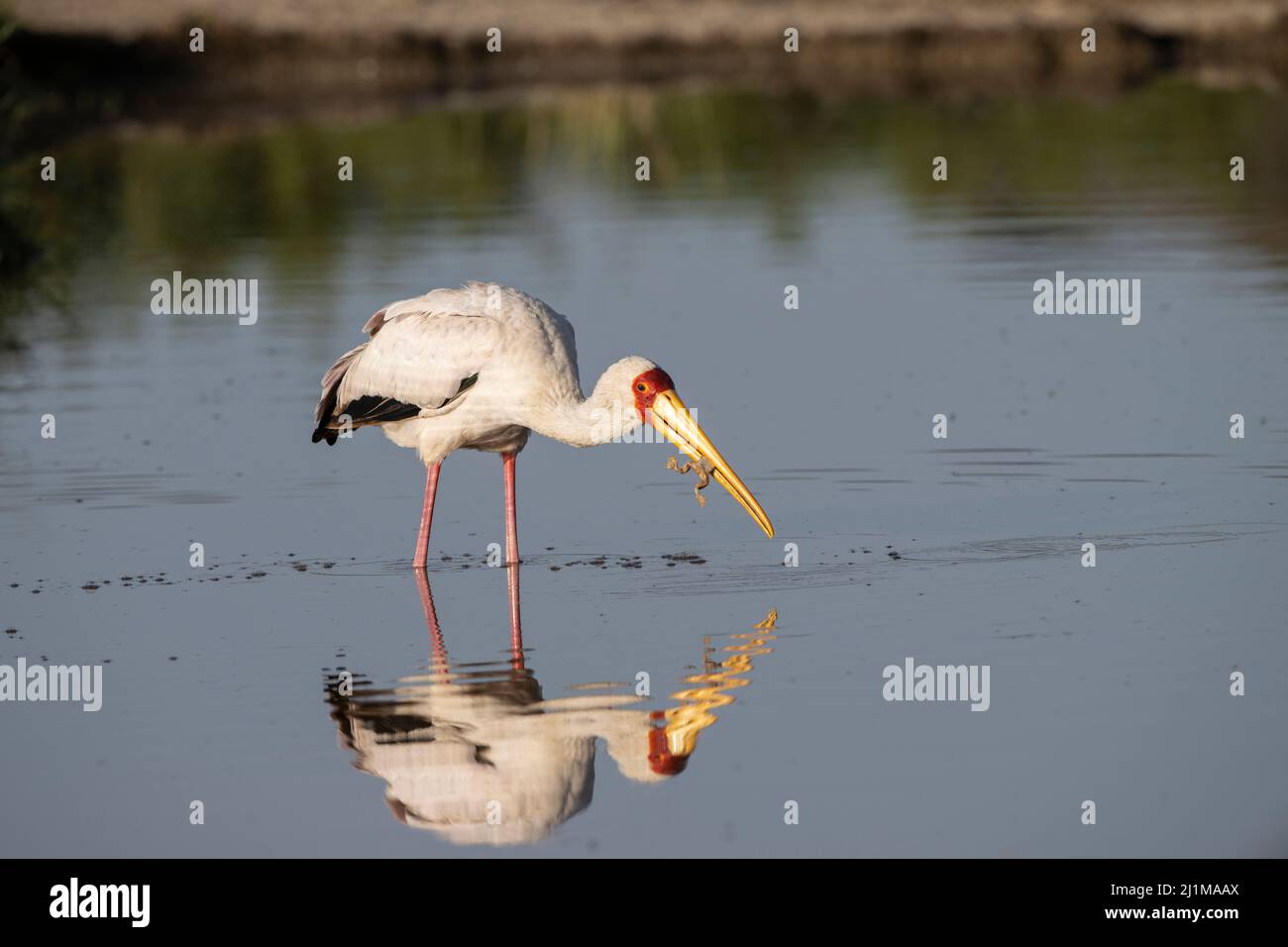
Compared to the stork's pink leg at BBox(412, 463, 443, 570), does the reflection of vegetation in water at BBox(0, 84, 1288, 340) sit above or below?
above

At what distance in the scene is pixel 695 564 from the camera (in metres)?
10.4

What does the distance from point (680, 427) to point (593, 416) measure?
52 cm

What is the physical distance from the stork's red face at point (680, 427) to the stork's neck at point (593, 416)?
107mm

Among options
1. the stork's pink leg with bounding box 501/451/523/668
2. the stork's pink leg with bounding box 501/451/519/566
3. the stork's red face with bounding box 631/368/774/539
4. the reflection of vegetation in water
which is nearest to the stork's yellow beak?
the stork's red face with bounding box 631/368/774/539

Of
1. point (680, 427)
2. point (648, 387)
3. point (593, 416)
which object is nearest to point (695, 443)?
point (680, 427)

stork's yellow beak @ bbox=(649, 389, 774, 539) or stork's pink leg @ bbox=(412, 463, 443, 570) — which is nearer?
stork's yellow beak @ bbox=(649, 389, 774, 539)

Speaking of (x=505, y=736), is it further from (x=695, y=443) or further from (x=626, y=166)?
(x=626, y=166)

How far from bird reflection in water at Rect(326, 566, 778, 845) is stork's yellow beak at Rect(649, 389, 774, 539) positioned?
2.54 ft

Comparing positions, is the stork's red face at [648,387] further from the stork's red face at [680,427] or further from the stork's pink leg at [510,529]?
the stork's pink leg at [510,529]

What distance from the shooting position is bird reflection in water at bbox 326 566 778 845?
7.24 meters

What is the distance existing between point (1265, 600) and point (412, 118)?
86.1 feet

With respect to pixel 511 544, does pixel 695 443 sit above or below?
above

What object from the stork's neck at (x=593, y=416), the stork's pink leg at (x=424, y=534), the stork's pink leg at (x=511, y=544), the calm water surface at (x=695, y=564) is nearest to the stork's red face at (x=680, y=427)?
the stork's neck at (x=593, y=416)

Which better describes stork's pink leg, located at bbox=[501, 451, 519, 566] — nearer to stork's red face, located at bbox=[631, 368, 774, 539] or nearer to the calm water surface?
the calm water surface
